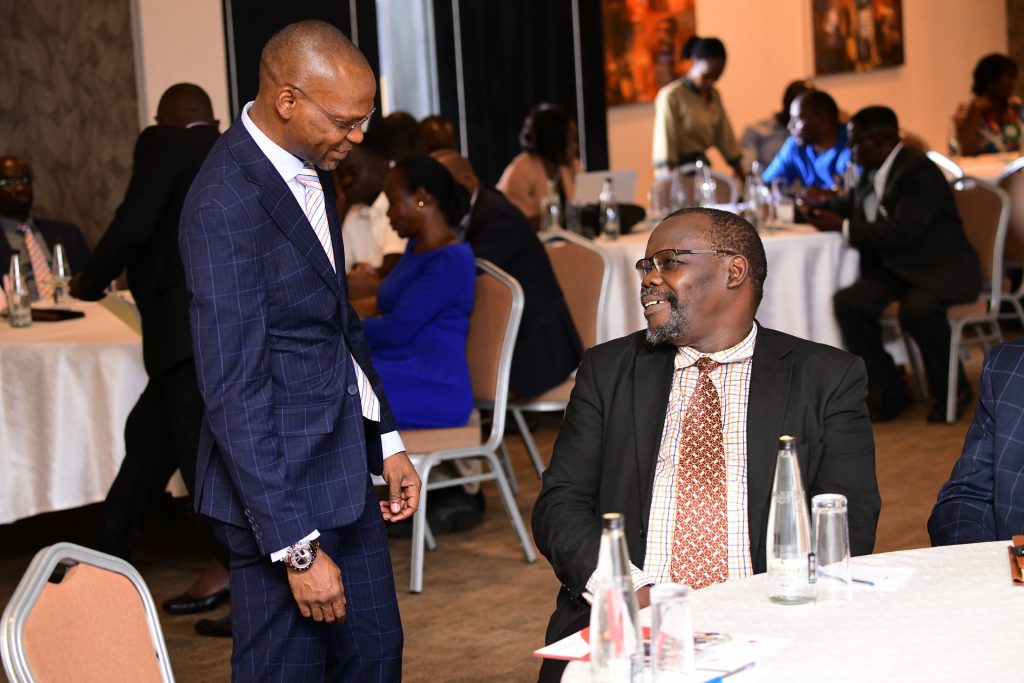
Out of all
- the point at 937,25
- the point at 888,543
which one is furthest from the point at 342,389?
the point at 937,25

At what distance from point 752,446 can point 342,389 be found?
0.71 m

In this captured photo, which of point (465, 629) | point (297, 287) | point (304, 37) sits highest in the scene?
point (304, 37)

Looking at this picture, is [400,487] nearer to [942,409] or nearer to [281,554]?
[281,554]

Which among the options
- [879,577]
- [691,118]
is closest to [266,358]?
[879,577]

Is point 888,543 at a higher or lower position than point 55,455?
lower

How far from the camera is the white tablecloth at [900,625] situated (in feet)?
5.09

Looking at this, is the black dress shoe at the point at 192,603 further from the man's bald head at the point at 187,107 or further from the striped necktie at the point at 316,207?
the striped necktie at the point at 316,207

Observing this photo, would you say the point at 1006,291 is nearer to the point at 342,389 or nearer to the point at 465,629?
the point at 465,629

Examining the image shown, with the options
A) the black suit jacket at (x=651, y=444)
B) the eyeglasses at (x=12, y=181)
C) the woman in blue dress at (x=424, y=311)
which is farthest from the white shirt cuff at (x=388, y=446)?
the eyeglasses at (x=12, y=181)

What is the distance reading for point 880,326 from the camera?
253 inches

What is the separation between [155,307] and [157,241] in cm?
18

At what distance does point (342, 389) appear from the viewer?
2.32m

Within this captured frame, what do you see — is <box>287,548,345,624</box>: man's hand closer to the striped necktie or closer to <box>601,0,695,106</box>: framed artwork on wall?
the striped necktie

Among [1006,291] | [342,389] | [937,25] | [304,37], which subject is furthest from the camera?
[937,25]
